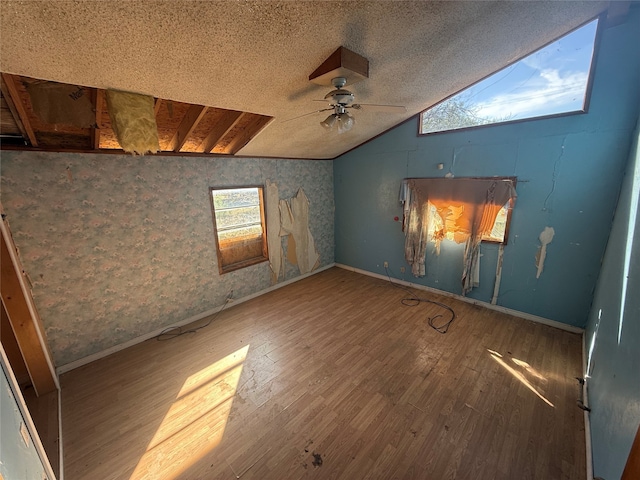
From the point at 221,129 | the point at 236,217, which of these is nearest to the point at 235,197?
the point at 236,217

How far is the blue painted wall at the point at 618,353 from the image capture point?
4.31ft

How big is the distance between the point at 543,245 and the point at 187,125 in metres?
4.63

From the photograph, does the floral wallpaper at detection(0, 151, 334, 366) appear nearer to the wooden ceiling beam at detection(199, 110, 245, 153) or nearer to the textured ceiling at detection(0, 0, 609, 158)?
the wooden ceiling beam at detection(199, 110, 245, 153)

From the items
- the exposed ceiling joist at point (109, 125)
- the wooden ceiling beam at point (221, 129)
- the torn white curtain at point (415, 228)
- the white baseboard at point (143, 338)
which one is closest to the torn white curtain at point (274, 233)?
the white baseboard at point (143, 338)

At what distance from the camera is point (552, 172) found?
3.07m

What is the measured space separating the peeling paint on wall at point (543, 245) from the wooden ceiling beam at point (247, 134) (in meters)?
3.76

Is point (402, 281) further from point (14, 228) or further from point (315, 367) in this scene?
point (14, 228)

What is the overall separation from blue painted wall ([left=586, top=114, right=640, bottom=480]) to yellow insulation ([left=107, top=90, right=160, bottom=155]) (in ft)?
11.7

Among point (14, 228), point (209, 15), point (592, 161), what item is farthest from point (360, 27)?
point (14, 228)

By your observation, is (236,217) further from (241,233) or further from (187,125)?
(187,125)

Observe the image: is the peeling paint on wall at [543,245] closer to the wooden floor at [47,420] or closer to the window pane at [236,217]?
the window pane at [236,217]

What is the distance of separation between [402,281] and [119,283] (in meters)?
4.42

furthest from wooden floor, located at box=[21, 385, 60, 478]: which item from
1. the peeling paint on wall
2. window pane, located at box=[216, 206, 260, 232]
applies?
the peeling paint on wall

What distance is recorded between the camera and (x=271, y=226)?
4492mm
